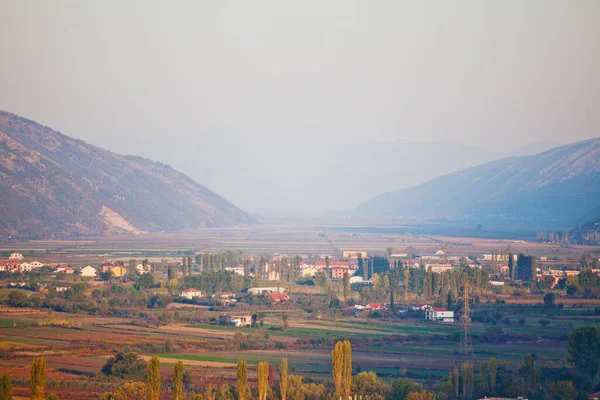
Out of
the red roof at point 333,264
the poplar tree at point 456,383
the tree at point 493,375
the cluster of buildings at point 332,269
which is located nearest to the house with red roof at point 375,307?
the cluster of buildings at point 332,269

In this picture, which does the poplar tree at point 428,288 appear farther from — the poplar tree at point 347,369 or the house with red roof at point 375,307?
the poplar tree at point 347,369

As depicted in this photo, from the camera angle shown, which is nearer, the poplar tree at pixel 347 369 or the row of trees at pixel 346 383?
the row of trees at pixel 346 383

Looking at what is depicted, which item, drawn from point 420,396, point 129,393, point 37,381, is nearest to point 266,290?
point 129,393

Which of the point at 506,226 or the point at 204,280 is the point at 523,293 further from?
the point at 506,226

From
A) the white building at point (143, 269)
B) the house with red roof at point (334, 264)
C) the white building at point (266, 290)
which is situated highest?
the house with red roof at point (334, 264)

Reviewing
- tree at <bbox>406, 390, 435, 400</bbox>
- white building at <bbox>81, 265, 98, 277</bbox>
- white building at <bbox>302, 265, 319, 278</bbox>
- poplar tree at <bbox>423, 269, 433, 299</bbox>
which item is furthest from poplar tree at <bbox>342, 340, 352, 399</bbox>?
white building at <bbox>302, 265, 319, 278</bbox>

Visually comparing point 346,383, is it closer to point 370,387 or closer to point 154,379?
point 370,387

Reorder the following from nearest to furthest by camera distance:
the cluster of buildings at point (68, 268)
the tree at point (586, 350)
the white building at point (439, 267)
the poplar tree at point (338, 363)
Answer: the poplar tree at point (338, 363) < the tree at point (586, 350) < the cluster of buildings at point (68, 268) < the white building at point (439, 267)
